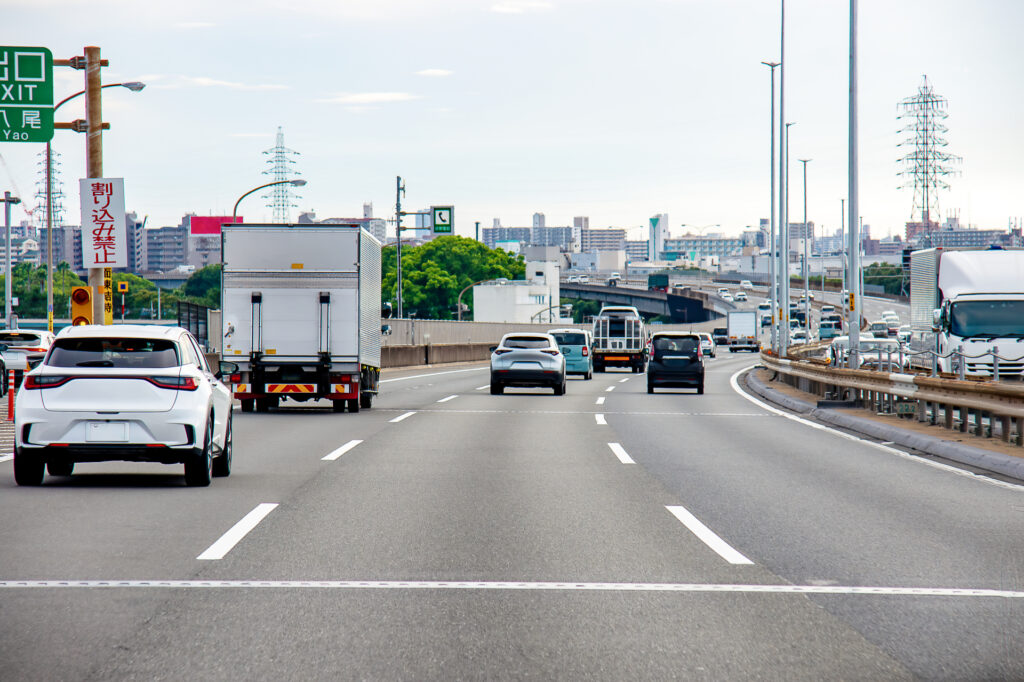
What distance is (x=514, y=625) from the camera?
5.58 meters

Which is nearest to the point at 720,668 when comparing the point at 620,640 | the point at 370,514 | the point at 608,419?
the point at 620,640

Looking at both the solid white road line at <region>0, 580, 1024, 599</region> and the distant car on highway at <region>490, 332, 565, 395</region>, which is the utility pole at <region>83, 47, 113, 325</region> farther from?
the solid white road line at <region>0, 580, 1024, 599</region>

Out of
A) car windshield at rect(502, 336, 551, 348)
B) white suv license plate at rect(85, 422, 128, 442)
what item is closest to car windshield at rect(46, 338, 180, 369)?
white suv license plate at rect(85, 422, 128, 442)

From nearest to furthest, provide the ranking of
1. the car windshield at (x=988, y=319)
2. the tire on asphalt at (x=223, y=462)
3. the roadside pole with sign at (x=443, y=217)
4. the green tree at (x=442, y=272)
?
1. the tire on asphalt at (x=223, y=462)
2. the car windshield at (x=988, y=319)
3. the roadside pole with sign at (x=443, y=217)
4. the green tree at (x=442, y=272)

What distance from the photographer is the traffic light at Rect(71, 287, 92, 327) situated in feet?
66.2

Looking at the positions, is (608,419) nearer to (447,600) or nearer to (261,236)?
(261,236)

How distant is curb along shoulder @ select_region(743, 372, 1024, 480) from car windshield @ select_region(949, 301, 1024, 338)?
4.56 m

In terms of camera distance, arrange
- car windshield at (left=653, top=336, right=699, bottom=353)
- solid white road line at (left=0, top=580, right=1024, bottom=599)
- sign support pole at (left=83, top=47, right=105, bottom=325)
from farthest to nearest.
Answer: car windshield at (left=653, top=336, right=699, bottom=353) → sign support pole at (left=83, top=47, right=105, bottom=325) → solid white road line at (left=0, top=580, right=1024, bottom=599)

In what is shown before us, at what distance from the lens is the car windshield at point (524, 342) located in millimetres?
29953

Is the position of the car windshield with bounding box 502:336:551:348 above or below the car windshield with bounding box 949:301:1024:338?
below

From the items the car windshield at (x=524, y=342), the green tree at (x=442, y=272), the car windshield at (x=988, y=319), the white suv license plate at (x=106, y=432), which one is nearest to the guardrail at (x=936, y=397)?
the car windshield at (x=988, y=319)

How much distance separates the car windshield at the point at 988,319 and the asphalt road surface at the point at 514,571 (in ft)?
46.5

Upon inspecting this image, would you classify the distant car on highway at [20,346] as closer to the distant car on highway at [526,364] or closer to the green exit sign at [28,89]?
the green exit sign at [28,89]

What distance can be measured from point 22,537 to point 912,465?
9.71m
